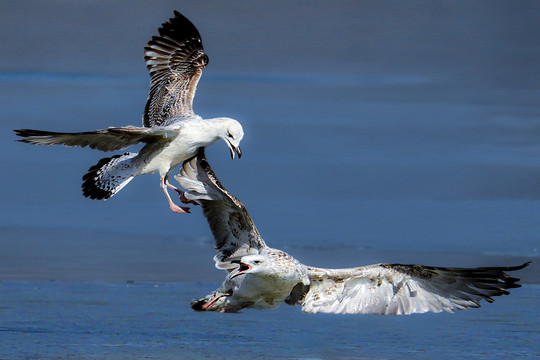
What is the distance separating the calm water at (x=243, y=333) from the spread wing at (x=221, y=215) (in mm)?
2657

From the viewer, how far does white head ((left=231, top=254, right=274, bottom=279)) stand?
7930mm

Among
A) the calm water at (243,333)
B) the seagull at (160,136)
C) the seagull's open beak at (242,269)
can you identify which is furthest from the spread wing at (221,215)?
the calm water at (243,333)

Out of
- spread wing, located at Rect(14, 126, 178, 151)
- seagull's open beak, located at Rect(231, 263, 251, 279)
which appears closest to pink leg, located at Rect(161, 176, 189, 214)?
spread wing, located at Rect(14, 126, 178, 151)

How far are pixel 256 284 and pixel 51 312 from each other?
26.1 ft

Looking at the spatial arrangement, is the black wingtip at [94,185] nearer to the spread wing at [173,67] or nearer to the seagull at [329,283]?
Answer: the spread wing at [173,67]

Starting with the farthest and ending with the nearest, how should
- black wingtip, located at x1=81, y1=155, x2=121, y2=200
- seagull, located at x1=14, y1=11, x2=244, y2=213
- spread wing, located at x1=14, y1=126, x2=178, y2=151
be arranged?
1. black wingtip, located at x1=81, y1=155, x2=121, y2=200
2. seagull, located at x1=14, y1=11, x2=244, y2=213
3. spread wing, located at x1=14, y1=126, x2=178, y2=151

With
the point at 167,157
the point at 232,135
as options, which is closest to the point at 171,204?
the point at 167,157

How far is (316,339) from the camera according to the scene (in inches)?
489

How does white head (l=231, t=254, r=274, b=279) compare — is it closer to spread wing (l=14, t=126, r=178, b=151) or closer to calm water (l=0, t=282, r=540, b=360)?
spread wing (l=14, t=126, r=178, b=151)

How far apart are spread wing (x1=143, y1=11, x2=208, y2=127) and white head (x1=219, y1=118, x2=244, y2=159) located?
5.74 feet

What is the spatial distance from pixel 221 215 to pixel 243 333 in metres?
5.06

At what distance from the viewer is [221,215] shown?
27.7 ft

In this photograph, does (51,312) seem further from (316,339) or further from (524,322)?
(524,322)

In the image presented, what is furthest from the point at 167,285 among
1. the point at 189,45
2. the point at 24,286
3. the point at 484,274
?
the point at 484,274
